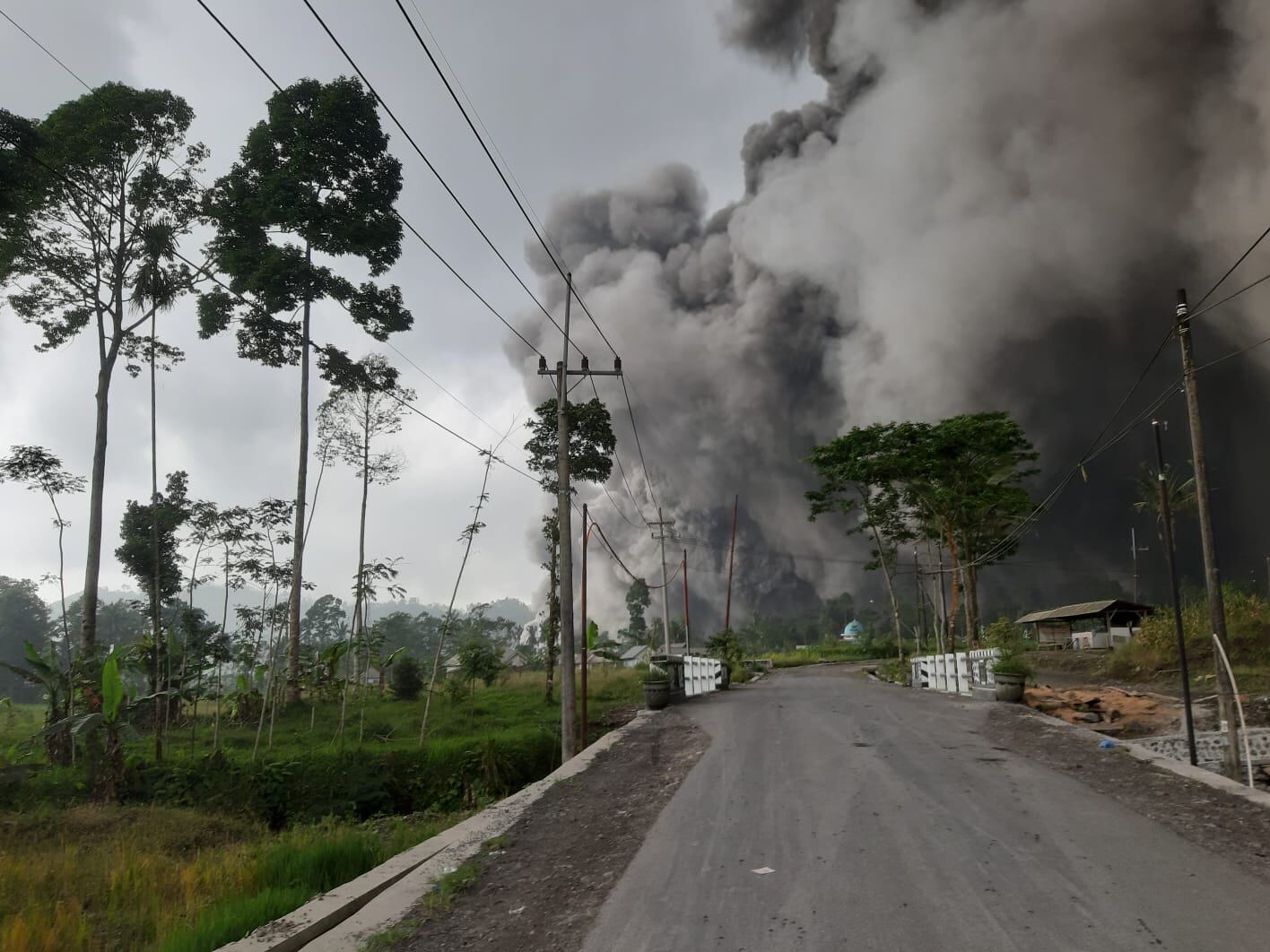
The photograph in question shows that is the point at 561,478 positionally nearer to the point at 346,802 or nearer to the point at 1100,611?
the point at 346,802

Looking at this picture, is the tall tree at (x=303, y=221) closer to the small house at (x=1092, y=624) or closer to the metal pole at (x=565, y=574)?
the metal pole at (x=565, y=574)

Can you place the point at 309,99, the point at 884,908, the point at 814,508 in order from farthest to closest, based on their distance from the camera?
1. the point at 814,508
2. the point at 309,99
3. the point at 884,908

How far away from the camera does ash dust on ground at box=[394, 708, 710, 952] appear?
200 inches

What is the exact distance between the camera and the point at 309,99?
3103cm

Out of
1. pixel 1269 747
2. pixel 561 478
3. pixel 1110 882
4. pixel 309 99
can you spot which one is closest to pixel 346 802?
pixel 561 478

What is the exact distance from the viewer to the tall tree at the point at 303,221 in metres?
28.2

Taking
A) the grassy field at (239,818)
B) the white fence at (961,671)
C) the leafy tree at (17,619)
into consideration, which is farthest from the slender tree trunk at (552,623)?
the leafy tree at (17,619)

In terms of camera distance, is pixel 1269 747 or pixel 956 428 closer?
pixel 1269 747

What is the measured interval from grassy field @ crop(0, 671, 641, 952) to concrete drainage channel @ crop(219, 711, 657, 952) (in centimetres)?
38

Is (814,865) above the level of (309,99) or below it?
below

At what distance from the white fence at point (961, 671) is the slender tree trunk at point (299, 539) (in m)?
20.0

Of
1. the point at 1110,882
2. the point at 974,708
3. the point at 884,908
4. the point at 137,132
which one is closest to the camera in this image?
the point at 884,908

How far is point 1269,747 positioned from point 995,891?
15.1 meters

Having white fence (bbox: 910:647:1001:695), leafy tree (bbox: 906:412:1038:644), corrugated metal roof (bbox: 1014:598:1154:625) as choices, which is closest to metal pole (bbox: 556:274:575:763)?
white fence (bbox: 910:647:1001:695)
